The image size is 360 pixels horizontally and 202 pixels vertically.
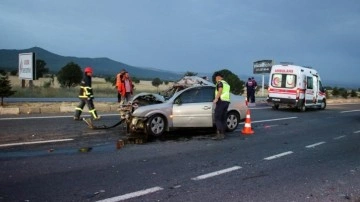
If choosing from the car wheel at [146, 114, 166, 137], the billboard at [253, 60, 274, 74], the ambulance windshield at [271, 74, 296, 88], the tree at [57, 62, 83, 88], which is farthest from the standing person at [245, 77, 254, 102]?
the tree at [57, 62, 83, 88]

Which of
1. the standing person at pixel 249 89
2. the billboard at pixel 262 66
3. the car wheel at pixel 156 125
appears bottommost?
the car wheel at pixel 156 125

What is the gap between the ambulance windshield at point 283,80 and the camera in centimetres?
2253

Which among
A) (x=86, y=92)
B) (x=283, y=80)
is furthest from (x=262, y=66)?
(x=86, y=92)

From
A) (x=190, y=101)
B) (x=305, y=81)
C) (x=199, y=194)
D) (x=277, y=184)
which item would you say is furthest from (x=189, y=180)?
(x=305, y=81)

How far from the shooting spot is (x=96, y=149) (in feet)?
30.3

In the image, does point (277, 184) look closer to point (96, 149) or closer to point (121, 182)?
point (121, 182)

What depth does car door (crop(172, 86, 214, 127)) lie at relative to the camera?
456 inches

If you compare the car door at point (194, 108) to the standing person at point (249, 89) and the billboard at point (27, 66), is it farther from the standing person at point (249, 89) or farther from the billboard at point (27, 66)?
the billboard at point (27, 66)

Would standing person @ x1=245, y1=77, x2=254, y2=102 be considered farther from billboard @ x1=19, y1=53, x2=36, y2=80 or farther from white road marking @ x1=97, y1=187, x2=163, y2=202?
white road marking @ x1=97, y1=187, x2=163, y2=202

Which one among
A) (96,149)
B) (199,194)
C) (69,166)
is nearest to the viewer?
(199,194)

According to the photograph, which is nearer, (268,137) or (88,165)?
(88,165)

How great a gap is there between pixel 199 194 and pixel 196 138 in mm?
5613

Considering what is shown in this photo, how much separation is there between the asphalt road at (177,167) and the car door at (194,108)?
45cm

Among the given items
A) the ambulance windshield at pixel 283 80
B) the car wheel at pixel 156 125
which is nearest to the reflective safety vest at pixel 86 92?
the car wheel at pixel 156 125
